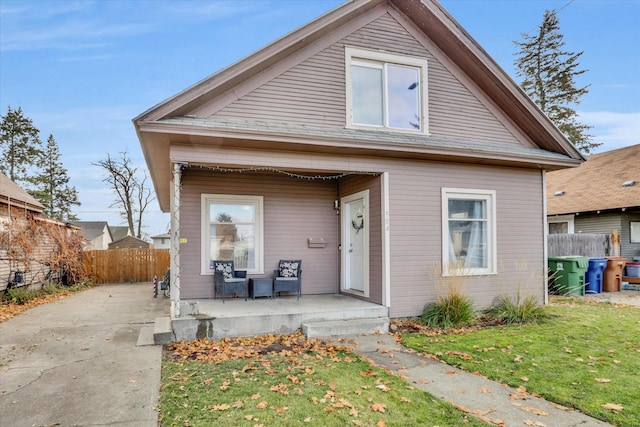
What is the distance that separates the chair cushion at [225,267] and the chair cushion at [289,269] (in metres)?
1.01

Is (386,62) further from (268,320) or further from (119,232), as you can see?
(119,232)

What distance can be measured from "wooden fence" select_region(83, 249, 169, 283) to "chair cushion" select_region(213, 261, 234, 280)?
9398 millimetres

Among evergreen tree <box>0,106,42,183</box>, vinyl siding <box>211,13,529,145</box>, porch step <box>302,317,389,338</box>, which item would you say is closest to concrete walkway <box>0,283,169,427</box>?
porch step <box>302,317,389,338</box>

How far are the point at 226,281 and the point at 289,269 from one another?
50.7 inches

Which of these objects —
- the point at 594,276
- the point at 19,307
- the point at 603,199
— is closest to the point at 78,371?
the point at 19,307

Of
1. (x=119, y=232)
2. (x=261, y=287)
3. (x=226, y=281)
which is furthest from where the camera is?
(x=119, y=232)

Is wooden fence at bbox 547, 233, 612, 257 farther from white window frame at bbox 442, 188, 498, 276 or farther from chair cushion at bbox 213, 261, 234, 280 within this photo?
chair cushion at bbox 213, 261, 234, 280

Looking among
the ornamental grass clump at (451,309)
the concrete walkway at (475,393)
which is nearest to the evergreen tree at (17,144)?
the ornamental grass clump at (451,309)

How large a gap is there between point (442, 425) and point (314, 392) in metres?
1.17

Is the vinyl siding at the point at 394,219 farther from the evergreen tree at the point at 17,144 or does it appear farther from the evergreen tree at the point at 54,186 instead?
the evergreen tree at the point at 54,186

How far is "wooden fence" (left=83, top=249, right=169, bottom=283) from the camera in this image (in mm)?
15688

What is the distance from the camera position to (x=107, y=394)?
3635 millimetres

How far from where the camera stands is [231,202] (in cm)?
770

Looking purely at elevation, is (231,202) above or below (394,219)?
above
